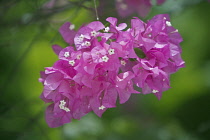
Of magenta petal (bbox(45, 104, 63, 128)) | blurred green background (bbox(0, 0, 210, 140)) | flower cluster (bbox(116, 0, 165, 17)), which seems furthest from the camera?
blurred green background (bbox(0, 0, 210, 140))

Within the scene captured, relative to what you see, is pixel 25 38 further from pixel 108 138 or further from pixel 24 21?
pixel 108 138

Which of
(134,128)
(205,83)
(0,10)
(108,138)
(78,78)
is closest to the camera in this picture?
(78,78)

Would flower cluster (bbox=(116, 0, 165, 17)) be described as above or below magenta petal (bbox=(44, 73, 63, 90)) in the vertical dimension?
below

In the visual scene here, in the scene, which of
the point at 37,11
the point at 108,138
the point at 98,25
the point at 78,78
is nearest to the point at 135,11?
the point at 37,11

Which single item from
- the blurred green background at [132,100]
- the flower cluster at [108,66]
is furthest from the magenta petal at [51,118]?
the blurred green background at [132,100]

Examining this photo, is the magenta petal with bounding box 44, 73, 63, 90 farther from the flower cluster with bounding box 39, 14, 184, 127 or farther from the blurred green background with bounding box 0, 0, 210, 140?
the blurred green background with bounding box 0, 0, 210, 140

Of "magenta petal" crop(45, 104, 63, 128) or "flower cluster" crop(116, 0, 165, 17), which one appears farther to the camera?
"flower cluster" crop(116, 0, 165, 17)

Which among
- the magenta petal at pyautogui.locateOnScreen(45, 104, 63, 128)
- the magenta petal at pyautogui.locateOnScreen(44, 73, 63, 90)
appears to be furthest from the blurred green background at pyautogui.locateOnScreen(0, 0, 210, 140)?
the magenta petal at pyautogui.locateOnScreen(44, 73, 63, 90)
